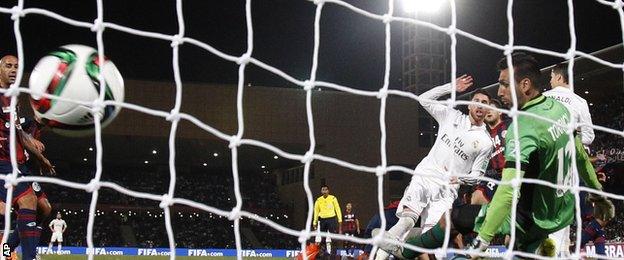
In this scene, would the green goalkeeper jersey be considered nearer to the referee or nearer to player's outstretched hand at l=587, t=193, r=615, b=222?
player's outstretched hand at l=587, t=193, r=615, b=222

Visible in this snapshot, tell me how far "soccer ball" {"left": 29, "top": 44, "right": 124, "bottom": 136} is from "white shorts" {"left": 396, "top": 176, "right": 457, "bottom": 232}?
3.58 meters

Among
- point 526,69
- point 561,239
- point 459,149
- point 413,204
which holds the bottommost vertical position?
point 561,239

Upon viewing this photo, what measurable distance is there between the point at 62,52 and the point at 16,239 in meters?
4.08

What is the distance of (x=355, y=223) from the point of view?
20922 millimetres

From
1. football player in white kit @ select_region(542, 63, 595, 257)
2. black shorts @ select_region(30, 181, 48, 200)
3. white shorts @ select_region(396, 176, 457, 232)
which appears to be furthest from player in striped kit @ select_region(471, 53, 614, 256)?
black shorts @ select_region(30, 181, 48, 200)

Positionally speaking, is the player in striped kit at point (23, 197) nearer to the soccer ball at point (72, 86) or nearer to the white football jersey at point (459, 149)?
the soccer ball at point (72, 86)

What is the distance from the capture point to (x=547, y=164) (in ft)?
13.5

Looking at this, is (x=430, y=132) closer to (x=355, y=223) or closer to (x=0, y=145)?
(x=355, y=223)

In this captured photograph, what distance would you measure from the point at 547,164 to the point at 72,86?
250 cm

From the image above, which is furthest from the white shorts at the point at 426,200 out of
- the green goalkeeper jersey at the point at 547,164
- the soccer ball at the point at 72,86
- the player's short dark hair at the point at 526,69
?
the soccer ball at the point at 72,86

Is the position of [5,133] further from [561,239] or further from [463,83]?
[561,239]

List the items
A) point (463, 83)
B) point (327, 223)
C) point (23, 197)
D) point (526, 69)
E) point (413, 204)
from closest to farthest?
point (526, 69) < point (23, 197) < point (463, 83) < point (413, 204) < point (327, 223)

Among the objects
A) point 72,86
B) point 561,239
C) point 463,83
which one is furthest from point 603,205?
point 72,86

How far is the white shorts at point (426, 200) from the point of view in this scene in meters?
7.04
